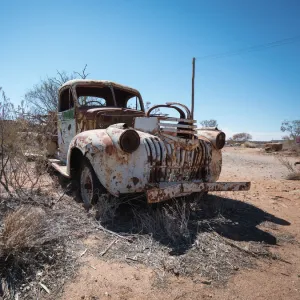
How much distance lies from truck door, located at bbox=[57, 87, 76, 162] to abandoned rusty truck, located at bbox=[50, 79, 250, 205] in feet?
1.01

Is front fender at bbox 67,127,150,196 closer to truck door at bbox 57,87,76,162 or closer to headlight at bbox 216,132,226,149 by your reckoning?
headlight at bbox 216,132,226,149

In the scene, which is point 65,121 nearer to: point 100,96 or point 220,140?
point 100,96

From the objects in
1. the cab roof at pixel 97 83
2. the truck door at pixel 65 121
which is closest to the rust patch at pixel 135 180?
the truck door at pixel 65 121

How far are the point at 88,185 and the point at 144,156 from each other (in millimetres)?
1067

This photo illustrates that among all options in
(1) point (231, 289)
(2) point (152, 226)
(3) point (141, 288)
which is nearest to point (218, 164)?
(2) point (152, 226)

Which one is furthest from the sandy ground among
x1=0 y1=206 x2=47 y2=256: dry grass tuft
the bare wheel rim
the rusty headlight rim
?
the rusty headlight rim

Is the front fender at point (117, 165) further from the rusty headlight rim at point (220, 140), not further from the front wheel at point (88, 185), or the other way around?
the rusty headlight rim at point (220, 140)

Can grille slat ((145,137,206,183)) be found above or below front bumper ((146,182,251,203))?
above

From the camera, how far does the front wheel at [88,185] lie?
11.3 ft

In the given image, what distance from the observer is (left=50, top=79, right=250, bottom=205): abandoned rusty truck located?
124 inches

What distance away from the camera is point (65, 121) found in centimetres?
540

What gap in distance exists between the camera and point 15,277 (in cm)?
205

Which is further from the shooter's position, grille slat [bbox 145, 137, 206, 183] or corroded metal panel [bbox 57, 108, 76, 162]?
corroded metal panel [bbox 57, 108, 76, 162]

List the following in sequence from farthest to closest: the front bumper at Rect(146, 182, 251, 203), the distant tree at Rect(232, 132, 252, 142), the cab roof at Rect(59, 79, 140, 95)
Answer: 1. the distant tree at Rect(232, 132, 252, 142)
2. the cab roof at Rect(59, 79, 140, 95)
3. the front bumper at Rect(146, 182, 251, 203)
